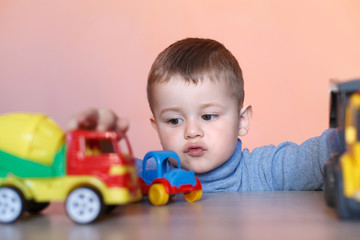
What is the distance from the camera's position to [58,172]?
882 mm

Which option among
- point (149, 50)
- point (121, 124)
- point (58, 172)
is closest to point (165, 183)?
point (121, 124)

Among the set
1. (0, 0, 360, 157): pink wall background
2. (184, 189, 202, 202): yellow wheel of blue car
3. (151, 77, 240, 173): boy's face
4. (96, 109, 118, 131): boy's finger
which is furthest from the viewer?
(0, 0, 360, 157): pink wall background

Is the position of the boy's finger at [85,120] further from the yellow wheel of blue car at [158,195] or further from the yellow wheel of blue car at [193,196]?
the yellow wheel of blue car at [193,196]

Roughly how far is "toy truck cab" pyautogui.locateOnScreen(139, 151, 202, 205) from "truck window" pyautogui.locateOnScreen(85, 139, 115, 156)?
217 mm

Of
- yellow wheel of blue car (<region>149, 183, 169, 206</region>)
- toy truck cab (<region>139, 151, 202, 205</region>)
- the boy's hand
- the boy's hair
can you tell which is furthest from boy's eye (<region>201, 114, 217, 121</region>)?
the boy's hand

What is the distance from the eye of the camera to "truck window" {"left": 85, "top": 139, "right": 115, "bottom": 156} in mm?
938

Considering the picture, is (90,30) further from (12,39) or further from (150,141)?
(150,141)

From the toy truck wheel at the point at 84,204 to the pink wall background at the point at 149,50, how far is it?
2025mm

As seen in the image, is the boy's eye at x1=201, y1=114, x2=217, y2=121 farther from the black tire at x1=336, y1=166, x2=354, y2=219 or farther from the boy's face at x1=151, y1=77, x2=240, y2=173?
the black tire at x1=336, y1=166, x2=354, y2=219

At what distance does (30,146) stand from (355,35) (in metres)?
2.53

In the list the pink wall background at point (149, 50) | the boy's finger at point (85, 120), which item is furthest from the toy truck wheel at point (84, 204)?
the pink wall background at point (149, 50)

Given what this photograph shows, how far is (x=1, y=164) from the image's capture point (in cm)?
90

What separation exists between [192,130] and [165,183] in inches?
16.2

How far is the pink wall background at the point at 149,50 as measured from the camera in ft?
9.39
